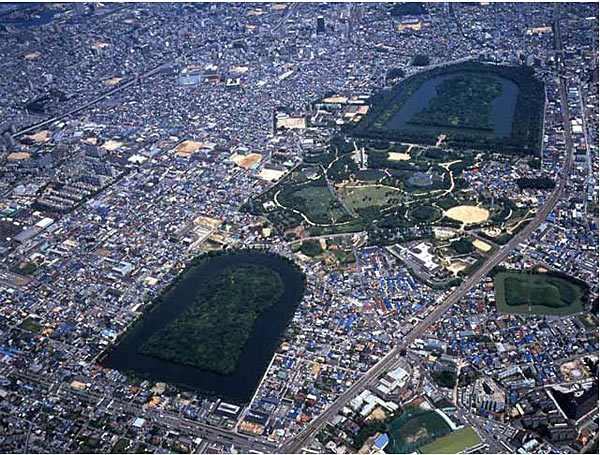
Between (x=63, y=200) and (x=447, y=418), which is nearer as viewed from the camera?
(x=447, y=418)

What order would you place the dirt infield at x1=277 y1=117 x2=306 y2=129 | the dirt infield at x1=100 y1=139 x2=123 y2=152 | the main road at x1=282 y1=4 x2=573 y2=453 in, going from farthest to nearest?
the dirt infield at x1=277 y1=117 x2=306 y2=129 → the dirt infield at x1=100 y1=139 x2=123 y2=152 → the main road at x1=282 y1=4 x2=573 y2=453

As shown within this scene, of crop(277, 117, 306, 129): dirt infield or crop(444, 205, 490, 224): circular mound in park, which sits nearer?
crop(444, 205, 490, 224): circular mound in park

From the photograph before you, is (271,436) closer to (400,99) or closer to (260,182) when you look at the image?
(260,182)

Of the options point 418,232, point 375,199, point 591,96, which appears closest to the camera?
point 418,232

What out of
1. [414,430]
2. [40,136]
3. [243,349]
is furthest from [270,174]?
[414,430]

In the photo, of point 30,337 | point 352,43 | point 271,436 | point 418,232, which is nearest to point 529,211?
point 418,232

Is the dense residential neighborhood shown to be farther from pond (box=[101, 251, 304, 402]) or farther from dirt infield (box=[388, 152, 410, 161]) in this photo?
dirt infield (box=[388, 152, 410, 161])

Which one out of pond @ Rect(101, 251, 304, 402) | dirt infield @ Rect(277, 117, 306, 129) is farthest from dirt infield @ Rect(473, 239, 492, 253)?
dirt infield @ Rect(277, 117, 306, 129)
